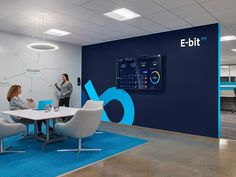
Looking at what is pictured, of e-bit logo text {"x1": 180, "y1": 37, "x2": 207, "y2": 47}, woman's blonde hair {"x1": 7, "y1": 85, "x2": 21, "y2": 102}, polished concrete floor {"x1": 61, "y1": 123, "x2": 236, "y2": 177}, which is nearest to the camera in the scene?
polished concrete floor {"x1": 61, "y1": 123, "x2": 236, "y2": 177}

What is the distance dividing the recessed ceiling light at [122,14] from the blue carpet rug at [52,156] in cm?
259

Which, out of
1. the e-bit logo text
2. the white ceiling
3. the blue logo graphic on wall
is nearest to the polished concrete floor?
the blue logo graphic on wall

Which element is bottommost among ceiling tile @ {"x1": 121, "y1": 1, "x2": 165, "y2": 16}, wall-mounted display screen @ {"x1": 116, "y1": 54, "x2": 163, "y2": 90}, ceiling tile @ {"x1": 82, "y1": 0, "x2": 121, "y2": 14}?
wall-mounted display screen @ {"x1": 116, "y1": 54, "x2": 163, "y2": 90}

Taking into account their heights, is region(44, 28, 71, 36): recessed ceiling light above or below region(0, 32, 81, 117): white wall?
above

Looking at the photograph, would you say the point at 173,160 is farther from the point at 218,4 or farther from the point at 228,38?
the point at 228,38

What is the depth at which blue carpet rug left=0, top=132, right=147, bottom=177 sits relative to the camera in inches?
112

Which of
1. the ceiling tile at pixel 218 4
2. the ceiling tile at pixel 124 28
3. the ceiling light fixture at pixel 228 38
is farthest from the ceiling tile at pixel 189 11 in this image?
the ceiling light fixture at pixel 228 38

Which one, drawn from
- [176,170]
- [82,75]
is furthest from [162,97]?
[82,75]

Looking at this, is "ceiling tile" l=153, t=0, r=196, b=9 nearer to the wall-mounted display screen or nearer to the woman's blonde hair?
the wall-mounted display screen

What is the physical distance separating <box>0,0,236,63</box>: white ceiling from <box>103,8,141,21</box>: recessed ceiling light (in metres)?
0.15

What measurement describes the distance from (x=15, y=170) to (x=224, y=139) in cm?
411

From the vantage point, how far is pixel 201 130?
477cm

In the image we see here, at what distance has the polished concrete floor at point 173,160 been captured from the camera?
2.82 metres

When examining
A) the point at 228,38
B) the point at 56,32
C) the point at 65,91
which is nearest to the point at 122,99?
the point at 65,91
